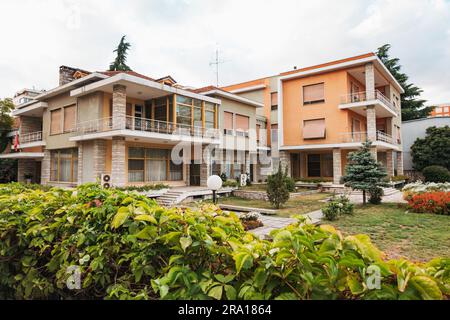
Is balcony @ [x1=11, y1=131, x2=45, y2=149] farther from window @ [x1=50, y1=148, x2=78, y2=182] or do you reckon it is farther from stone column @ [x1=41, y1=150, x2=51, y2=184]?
window @ [x1=50, y1=148, x2=78, y2=182]

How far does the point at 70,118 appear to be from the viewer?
17453 mm

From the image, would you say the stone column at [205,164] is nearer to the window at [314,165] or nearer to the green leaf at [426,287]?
the window at [314,165]

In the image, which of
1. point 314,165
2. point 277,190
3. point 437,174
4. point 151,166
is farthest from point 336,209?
point 437,174

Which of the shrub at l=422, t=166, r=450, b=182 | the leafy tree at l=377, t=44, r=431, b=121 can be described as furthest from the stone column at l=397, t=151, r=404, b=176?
the leafy tree at l=377, t=44, r=431, b=121

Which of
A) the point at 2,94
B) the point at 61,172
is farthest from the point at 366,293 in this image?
the point at 2,94

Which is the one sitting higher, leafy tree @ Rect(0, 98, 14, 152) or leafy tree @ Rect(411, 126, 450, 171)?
leafy tree @ Rect(0, 98, 14, 152)

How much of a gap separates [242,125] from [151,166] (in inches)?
371

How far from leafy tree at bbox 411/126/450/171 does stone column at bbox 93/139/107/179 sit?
2986 cm

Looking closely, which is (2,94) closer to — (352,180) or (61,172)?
(61,172)

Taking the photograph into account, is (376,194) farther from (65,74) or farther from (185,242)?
(65,74)

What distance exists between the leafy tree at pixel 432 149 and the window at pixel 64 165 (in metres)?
31.9

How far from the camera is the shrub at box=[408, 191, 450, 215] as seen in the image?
1042 cm

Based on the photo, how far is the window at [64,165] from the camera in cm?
1703

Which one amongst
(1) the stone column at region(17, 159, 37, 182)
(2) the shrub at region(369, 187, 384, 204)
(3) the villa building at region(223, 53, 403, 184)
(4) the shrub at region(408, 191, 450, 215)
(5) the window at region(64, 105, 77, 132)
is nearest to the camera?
(4) the shrub at region(408, 191, 450, 215)
